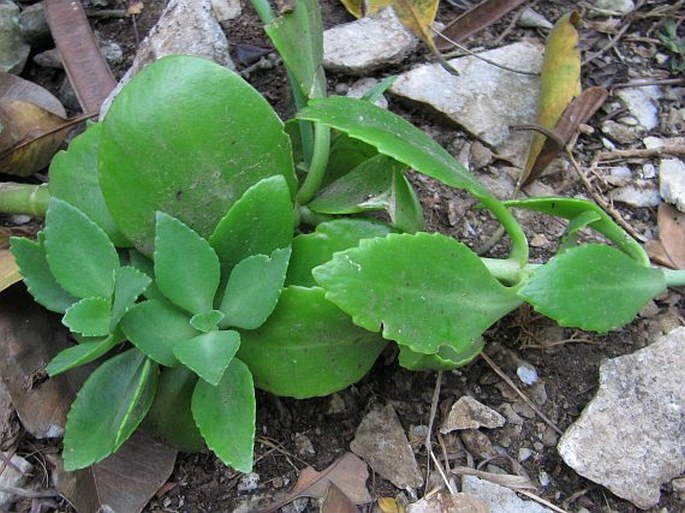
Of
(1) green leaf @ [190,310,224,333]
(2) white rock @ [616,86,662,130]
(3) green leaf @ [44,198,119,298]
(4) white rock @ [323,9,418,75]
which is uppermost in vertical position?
(3) green leaf @ [44,198,119,298]

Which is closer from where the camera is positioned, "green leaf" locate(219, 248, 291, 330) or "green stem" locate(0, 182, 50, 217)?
"green leaf" locate(219, 248, 291, 330)

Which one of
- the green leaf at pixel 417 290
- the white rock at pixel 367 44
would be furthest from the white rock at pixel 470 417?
the white rock at pixel 367 44

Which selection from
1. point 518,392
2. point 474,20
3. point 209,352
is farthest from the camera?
point 474,20

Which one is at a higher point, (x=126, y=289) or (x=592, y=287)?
(x=126, y=289)

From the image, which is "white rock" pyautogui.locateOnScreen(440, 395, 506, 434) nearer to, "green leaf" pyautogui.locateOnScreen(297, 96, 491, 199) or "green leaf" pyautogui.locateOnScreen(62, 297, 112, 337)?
"green leaf" pyautogui.locateOnScreen(297, 96, 491, 199)

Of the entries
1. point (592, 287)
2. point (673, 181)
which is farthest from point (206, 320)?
point (673, 181)

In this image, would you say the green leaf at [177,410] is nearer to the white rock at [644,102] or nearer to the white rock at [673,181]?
the white rock at [673,181]

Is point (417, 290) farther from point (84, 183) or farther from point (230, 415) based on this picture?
point (84, 183)

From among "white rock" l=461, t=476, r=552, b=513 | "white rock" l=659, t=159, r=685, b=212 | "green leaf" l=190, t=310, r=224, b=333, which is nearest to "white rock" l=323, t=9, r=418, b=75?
"white rock" l=659, t=159, r=685, b=212
